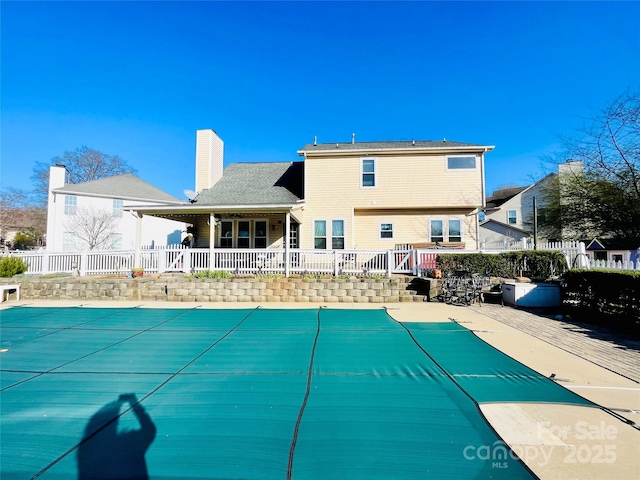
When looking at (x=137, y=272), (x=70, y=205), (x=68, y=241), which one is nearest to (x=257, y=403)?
(x=137, y=272)

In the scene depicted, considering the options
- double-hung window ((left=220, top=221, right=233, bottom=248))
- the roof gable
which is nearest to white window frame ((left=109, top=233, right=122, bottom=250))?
double-hung window ((left=220, top=221, right=233, bottom=248))

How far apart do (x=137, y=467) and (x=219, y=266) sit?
8.81 metres

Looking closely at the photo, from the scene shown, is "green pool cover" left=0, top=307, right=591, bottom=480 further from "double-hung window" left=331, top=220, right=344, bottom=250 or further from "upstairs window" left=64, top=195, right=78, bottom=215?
"upstairs window" left=64, top=195, right=78, bottom=215

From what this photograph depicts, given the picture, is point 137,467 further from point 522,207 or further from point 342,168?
point 522,207

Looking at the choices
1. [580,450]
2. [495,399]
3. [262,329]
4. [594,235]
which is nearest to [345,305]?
[262,329]

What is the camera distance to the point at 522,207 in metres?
26.4

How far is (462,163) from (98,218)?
74.0 feet

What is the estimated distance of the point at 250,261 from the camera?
1053 cm

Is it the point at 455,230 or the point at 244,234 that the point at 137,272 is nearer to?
the point at 244,234

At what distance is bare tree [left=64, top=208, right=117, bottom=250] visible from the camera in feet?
62.5

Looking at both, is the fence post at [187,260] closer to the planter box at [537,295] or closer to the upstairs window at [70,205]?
the planter box at [537,295]

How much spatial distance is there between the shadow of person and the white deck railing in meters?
7.44

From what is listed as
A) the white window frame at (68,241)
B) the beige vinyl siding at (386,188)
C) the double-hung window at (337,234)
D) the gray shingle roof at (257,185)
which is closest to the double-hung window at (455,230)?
the beige vinyl siding at (386,188)

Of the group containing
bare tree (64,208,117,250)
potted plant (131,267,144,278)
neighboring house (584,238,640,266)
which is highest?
bare tree (64,208,117,250)
